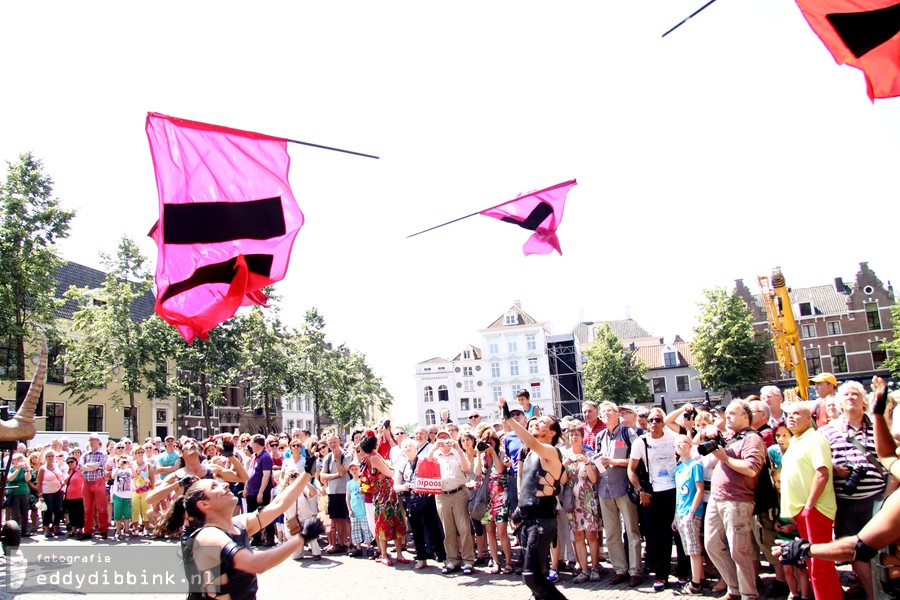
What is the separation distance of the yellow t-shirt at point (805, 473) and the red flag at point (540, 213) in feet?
13.8

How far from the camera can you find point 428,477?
10.1 m

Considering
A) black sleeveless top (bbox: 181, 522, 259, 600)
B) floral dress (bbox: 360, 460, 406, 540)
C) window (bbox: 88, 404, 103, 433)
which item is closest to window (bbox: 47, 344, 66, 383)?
window (bbox: 88, 404, 103, 433)

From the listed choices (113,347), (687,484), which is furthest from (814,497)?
(113,347)

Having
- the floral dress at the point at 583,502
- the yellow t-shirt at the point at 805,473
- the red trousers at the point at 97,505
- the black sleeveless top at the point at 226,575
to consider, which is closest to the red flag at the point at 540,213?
the floral dress at the point at 583,502

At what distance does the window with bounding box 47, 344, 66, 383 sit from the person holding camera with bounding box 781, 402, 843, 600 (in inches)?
1425

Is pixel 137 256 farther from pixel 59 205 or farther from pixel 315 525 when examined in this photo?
pixel 315 525

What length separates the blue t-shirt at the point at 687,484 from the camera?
7.55 meters

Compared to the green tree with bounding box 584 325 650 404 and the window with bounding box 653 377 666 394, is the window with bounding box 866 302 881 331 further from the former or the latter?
the green tree with bounding box 584 325 650 404

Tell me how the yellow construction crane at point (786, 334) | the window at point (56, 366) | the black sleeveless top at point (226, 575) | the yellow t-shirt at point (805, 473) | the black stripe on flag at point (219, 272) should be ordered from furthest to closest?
the window at point (56, 366)
the yellow construction crane at point (786, 334)
the black stripe on flag at point (219, 272)
the yellow t-shirt at point (805, 473)
the black sleeveless top at point (226, 575)

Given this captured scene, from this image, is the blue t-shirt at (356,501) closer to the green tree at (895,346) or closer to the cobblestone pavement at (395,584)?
the cobblestone pavement at (395,584)

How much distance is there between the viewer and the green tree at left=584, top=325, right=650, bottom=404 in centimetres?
5503

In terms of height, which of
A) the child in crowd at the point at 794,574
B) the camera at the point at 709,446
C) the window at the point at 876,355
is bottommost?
the child in crowd at the point at 794,574

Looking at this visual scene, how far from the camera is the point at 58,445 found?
55.8ft

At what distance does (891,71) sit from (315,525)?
17.5 ft
